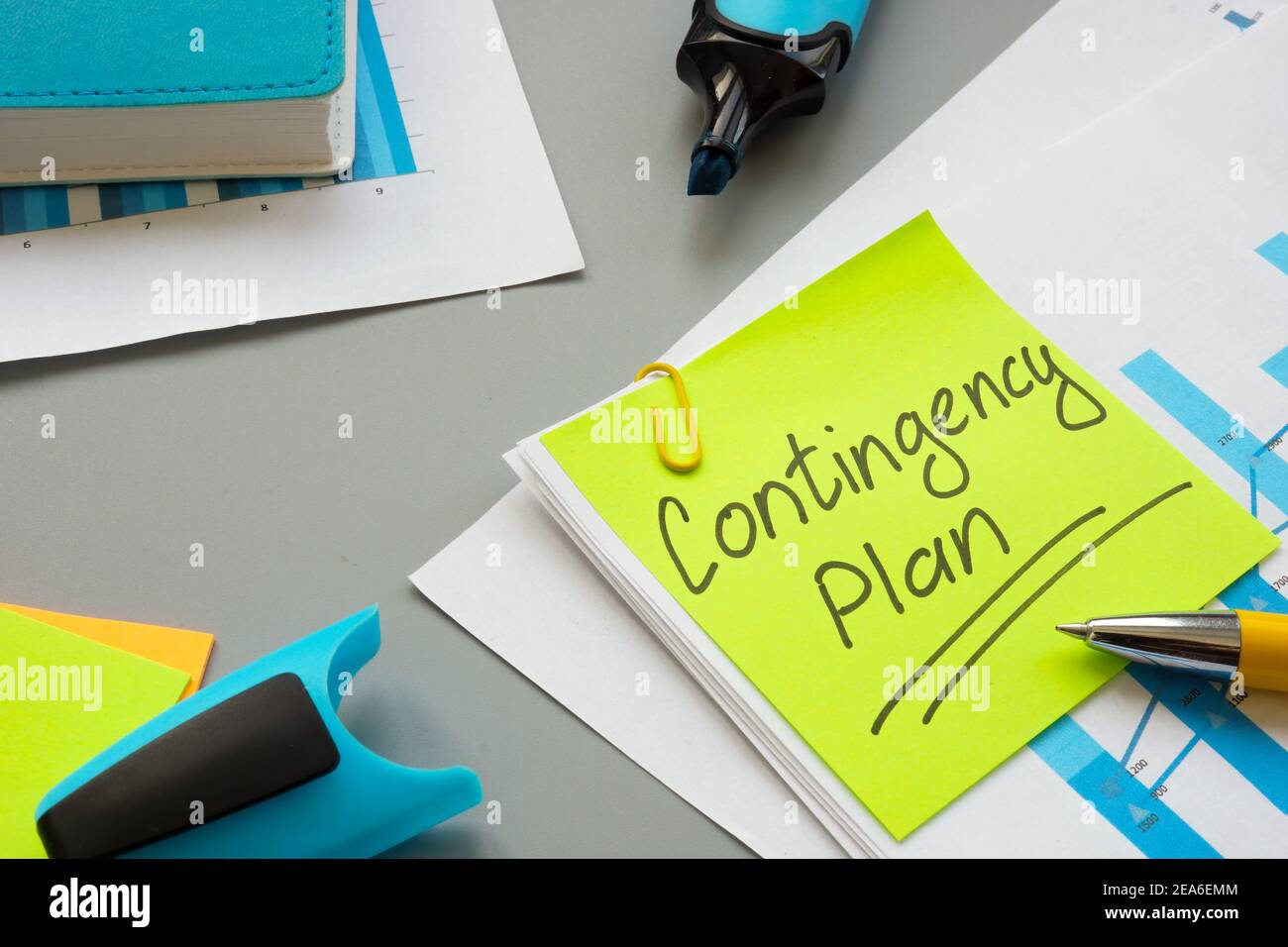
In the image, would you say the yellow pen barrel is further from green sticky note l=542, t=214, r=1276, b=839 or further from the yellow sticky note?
the yellow sticky note

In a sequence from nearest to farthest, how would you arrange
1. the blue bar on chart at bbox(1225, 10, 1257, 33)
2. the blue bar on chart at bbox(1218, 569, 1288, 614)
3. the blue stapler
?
1. the blue stapler
2. the blue bar on chart at bbox(1218, 569, 1288, 614)
3. the blue bar on chart at bbox(1225, 10, 1257, 33)

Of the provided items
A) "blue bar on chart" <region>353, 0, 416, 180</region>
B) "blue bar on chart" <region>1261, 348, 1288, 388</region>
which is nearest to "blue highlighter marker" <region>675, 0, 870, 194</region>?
"blue bar on chart" <region>353, 0, 416, 180</region>

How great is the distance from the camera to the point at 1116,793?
1.45 feet

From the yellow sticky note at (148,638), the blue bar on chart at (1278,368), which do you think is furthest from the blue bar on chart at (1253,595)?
the yellow sticky note at (148,638)

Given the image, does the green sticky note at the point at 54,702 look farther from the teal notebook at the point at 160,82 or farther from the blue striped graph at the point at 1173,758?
the blue striped graph at the point at 1173,758

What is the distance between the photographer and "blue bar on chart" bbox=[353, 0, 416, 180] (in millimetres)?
576

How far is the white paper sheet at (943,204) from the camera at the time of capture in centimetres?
44

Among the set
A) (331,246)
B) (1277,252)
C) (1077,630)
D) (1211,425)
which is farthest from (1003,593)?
(331,246)

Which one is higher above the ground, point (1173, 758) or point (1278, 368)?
point (1278, 368)

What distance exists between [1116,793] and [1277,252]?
0.96 ft

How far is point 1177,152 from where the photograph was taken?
1.88 feet

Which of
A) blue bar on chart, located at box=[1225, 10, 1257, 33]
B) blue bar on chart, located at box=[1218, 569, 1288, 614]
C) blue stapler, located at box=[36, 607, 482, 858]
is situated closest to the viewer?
blue stapler, located at box=[36, 607, 482, 858]

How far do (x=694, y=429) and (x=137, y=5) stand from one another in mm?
341

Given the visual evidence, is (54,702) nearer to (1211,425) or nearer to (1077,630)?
(1077,630)
